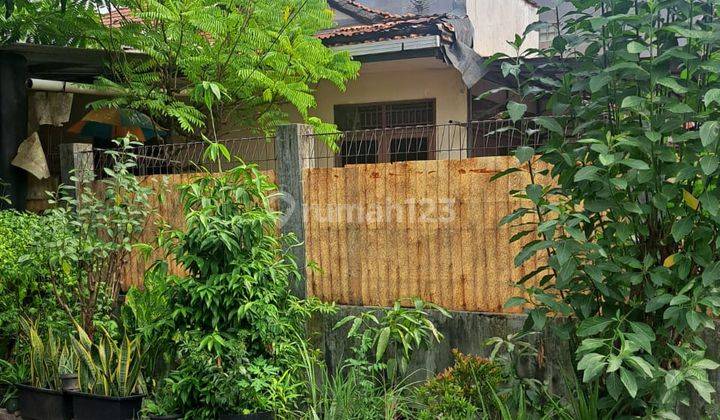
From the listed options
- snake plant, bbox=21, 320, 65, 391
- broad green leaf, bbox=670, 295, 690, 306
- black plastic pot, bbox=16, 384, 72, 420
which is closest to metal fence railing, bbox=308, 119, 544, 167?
broad green leaf, bbox=670, 295, 690, 306

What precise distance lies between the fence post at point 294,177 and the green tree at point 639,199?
221cm

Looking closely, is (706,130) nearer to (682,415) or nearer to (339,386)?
(682,415)

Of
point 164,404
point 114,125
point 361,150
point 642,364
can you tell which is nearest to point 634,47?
point 642,364

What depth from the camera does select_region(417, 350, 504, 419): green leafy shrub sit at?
4910 mm

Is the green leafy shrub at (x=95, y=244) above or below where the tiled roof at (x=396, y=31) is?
below

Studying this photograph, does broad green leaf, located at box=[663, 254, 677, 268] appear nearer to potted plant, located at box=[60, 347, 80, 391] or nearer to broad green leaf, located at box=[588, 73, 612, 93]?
broad green leaf, located at box=[588, 73, 612, 93]

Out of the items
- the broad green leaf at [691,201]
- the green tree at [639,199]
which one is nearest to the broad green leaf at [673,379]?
the green tree at [639,199]

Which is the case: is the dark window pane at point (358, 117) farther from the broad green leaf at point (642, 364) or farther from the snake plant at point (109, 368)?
the broad green leaf at point (642, 364)

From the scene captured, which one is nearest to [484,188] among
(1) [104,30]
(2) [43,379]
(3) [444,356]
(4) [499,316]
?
(4) [499,316]

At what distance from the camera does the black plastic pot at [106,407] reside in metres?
5.92

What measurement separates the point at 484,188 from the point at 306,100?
3.99m

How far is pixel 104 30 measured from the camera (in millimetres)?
8750

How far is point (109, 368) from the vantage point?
20.1 feet

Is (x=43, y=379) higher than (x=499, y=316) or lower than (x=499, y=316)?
lower
